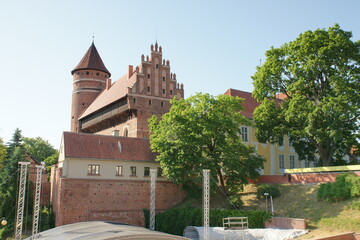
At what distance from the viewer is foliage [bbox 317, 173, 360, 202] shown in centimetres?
2297

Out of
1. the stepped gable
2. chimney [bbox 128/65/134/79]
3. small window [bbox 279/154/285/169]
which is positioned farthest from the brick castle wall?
chimney [bbox 128/65/134/79]

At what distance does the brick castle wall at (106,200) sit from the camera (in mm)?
29516

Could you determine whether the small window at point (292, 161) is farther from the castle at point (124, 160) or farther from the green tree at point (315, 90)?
the green tree at point (315, 90)

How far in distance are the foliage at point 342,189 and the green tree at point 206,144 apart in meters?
6.35

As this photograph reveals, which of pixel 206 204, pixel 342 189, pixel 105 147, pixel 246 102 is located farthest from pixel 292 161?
pixel 105 147

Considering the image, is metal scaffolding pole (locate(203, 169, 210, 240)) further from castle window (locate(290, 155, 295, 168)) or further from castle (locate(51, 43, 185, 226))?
castle window (locate(290, 155, 295, 168))

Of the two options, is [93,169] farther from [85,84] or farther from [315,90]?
[85,84]

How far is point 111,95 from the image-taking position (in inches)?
1896

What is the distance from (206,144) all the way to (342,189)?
34.9 feet

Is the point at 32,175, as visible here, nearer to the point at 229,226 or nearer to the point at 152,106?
the point at 152,106

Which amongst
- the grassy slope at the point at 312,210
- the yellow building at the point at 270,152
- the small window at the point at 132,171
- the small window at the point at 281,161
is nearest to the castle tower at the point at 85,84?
the yellow building at the point at 270,152

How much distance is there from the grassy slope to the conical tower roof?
34.7m

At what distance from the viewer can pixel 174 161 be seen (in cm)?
2977

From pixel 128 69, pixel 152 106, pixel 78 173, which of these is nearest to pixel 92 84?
pixel 128 69
